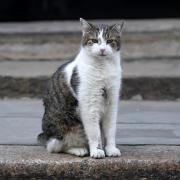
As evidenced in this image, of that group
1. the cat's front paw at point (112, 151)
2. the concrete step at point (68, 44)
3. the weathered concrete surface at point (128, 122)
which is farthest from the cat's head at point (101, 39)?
the concrete step at point (68, 44)

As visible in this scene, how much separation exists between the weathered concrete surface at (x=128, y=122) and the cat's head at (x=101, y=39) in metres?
1.01

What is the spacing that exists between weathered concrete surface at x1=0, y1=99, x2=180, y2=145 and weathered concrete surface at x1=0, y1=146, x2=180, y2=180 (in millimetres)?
550

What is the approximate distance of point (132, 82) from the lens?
23.3 feet

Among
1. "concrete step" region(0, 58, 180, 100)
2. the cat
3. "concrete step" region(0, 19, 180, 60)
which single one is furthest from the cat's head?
"concrete step" region(0, 19, 180, 60)

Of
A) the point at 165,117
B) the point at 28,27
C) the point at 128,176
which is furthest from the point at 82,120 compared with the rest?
the point at 28,27

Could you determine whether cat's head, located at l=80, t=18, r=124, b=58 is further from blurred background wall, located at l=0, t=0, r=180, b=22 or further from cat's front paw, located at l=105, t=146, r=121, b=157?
blurred background wall, located at l=0, t=0, r=180, b=22

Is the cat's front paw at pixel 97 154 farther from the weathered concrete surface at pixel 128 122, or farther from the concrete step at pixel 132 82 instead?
the concrete step at pixel 132 82

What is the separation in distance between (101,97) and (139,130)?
1234 mm

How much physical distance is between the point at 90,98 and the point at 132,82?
103 inches

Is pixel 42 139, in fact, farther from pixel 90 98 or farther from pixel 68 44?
pixel 68 44

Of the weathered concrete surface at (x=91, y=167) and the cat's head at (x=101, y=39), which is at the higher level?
the cat's head at (x=101, y=39)

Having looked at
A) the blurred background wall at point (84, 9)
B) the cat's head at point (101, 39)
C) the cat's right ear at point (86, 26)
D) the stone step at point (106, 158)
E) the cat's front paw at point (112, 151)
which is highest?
the cat's right ear at point (86, 26)

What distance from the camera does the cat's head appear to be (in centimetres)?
446

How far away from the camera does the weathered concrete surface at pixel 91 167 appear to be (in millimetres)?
4547
